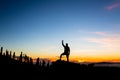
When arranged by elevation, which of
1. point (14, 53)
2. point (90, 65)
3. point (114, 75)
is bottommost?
point (114, 75)

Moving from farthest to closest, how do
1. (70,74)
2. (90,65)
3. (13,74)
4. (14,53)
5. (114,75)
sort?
(14,53) < (114,75) < (90,65) < (70,74) < (13,74)

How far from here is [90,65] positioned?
71.3 feet

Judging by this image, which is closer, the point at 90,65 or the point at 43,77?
the point at 43,77

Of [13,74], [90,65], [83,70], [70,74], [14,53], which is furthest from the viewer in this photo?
[14,53]

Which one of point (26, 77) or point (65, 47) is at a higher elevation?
point (65, 47)

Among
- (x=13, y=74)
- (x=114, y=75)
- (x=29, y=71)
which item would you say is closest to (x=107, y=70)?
(x=114, y=75)

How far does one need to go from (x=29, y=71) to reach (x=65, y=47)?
17.9ft

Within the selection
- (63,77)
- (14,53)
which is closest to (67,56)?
(63,77)

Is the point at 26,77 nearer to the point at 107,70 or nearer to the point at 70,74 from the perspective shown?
the point at 70,74

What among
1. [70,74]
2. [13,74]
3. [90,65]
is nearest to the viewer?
[13,74]

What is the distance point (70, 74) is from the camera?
1891 centimetres

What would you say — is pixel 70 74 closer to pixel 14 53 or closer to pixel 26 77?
pixel 26 77

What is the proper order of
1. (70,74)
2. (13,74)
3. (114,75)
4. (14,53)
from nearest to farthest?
(13,74) < (70,74) < (114,75) < (14,53)

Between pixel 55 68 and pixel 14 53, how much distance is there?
10.8 m
